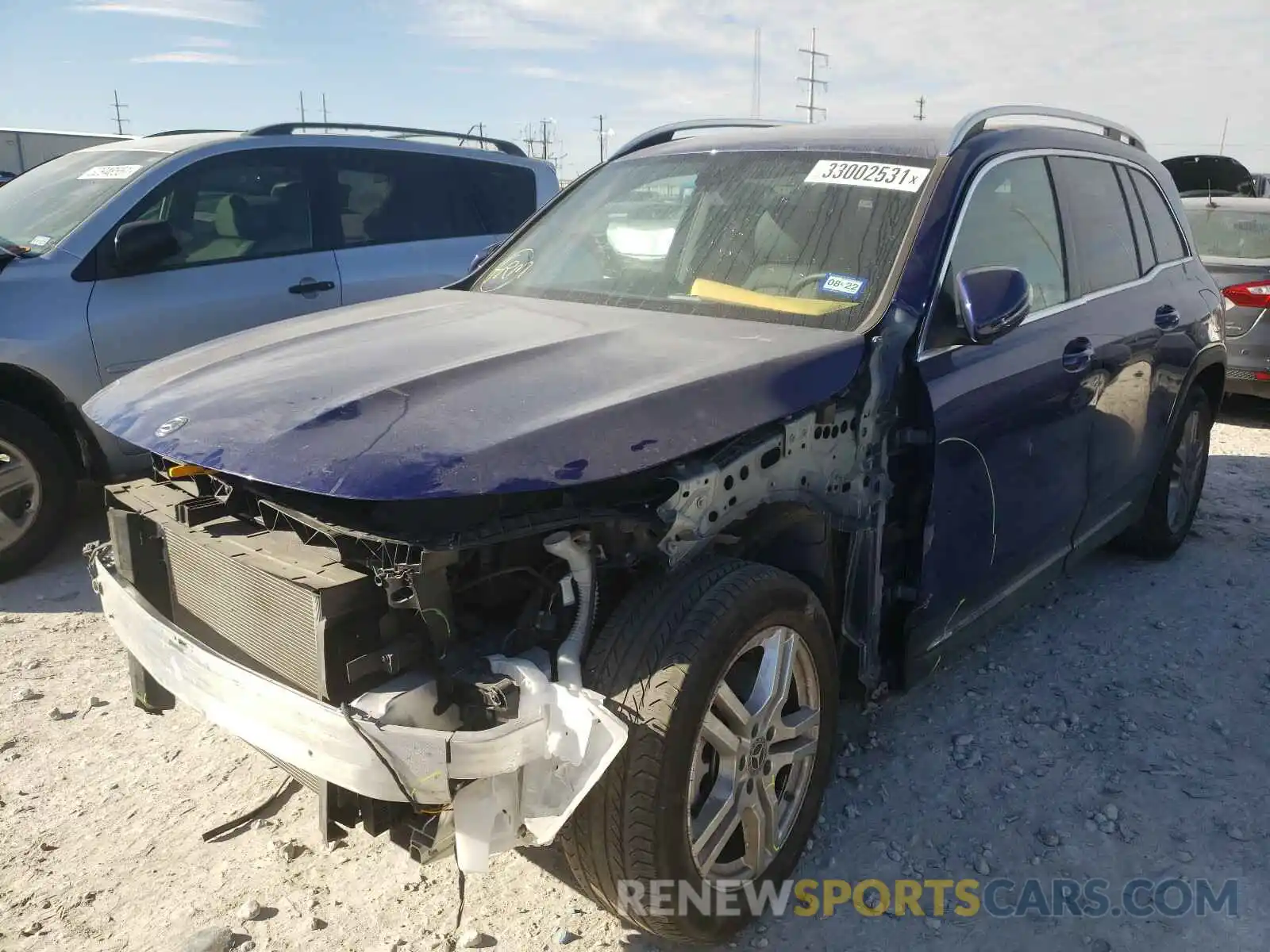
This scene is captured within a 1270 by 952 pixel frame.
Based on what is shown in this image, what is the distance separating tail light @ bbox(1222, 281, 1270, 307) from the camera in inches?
298

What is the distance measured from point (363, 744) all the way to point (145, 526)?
1057 millimetres

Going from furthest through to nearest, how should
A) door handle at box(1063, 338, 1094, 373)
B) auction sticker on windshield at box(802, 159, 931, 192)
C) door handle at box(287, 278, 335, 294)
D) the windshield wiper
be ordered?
door handle at box(287, 278, 335, 294)
the windshield wiper
door handle at box(1063, 338, 1094, 373)
auction sticker on windshield at box(802, 159, 931, 192)

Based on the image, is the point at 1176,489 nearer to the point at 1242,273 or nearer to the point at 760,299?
the point at 760,299

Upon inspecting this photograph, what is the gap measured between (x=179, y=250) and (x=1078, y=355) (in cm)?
424

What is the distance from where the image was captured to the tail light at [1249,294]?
7.56 metres

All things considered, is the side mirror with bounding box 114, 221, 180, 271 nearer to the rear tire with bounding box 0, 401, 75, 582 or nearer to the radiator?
the rear tire with bounding box 0, 401, 75, 582

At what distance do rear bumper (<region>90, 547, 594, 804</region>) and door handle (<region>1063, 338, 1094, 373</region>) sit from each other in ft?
7.13

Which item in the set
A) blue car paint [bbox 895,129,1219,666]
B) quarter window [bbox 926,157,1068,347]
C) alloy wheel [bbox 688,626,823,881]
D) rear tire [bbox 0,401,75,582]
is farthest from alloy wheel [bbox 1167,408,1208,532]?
rear tire [bbox 0,401,75,582]

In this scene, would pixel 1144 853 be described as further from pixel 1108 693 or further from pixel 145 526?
pixel 145 526

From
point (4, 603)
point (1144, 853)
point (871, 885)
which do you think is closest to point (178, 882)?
point (871, 885)

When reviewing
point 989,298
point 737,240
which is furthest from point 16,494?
point 989,298

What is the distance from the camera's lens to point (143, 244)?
190 inches

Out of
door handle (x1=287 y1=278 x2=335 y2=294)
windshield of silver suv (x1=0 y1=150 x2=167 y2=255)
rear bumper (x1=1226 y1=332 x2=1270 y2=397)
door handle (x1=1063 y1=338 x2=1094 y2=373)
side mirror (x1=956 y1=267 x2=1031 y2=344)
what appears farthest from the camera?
rear bumper (x1=1226 y1=332 x2=1270 y2=397)

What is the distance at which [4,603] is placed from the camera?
4.32 meters
